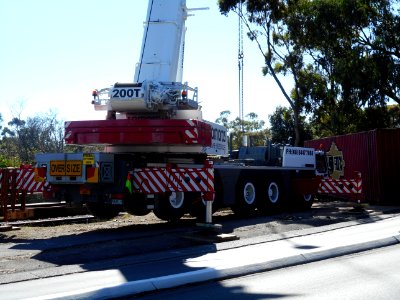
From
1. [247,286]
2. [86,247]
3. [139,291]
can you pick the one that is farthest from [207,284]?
[86,247]

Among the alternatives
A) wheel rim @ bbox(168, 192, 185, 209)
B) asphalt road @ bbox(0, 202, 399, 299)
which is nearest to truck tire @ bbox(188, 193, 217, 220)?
asphalt road @ bbox(0, 202, 399, 299)

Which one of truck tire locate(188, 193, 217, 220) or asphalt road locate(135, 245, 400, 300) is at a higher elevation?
truck tire locate(188, 193, 217, 220)

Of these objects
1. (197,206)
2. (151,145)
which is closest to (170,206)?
(197,206)

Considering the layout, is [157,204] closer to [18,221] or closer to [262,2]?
[18,221]

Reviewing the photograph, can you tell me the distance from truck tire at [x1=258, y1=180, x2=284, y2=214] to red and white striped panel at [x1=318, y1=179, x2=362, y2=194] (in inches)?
84.1

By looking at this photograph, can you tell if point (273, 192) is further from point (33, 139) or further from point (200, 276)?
point (33, 139)

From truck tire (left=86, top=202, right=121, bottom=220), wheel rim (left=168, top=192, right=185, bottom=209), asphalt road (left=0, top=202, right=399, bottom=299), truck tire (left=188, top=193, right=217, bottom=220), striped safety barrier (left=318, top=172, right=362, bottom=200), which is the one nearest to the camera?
asphalt road (left=0, top=202, right=399, bottom=299)

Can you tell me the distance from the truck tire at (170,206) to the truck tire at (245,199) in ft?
9.26

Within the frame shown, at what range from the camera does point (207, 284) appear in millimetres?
7672

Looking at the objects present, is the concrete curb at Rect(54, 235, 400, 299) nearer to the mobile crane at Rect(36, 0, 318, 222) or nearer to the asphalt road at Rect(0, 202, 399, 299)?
the asphalt road at Rect(0, 202, 399, 299)

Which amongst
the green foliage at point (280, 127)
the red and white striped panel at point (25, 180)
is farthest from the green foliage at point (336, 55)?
the red and white striped panel at point (25, 180)

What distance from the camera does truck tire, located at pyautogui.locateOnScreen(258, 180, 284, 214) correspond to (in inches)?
702

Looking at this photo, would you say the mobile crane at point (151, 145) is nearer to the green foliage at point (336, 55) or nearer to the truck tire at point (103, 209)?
the truck tire at point (103, 209)

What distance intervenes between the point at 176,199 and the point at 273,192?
16.8 ft
